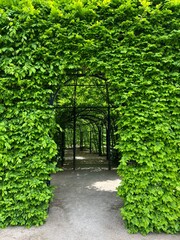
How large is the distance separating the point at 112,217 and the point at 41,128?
6.48ft

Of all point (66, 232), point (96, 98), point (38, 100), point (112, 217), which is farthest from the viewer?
point (96, 98)

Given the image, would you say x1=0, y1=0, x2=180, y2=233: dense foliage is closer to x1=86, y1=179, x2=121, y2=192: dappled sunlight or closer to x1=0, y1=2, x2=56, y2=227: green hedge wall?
x1=0, y1=2, x2=56, y2=227: green hedge wall

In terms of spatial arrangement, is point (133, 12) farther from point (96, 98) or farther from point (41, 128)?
point (96, 98)

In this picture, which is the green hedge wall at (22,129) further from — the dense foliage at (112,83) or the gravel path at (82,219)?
the gravel path at (82,219)

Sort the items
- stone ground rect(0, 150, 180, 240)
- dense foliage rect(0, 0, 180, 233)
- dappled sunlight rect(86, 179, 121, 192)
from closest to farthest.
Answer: stone ground rect(0, 150, 180, 240), dense foliage rect(0, 0, 180, 233), dappled sunlight rect(86, 179, 121, 192)

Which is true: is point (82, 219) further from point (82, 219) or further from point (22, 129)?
point (22, 129)

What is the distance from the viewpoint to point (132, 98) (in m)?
3.17

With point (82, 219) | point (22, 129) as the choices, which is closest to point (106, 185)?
point (82, 219)

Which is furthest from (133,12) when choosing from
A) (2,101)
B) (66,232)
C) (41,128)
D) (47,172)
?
(66,232)

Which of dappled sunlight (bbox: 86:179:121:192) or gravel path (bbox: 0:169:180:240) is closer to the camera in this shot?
gravel path (bbox: 0:169:180:240)

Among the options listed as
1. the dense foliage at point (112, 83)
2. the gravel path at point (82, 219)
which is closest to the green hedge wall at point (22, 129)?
the dense foliage at point (112, 83)

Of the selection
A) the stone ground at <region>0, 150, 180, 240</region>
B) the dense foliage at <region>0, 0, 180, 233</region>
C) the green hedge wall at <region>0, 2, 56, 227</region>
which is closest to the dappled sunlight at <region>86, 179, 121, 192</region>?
the stone ground at <region>0, 150, 180, 240</region>

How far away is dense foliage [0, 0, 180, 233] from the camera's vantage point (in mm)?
3059

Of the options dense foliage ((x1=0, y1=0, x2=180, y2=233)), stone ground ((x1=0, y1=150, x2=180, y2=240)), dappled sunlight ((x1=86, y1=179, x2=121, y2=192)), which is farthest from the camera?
dappled sunlight ((x1=86, y1=179, x2=121, y2=192))
